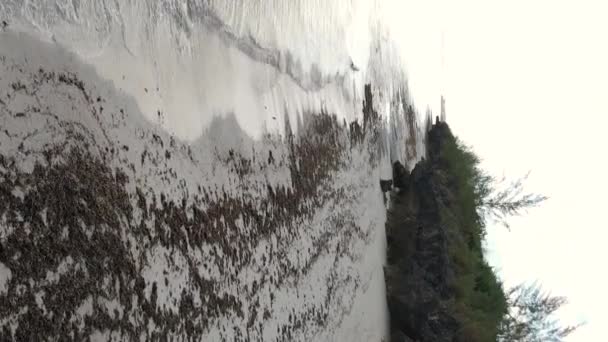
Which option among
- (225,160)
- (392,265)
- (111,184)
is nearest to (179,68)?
(225,160)

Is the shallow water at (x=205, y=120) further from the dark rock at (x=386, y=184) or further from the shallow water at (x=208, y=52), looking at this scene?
the dark rock at (x=386, y=184)

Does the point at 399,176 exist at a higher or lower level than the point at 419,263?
higher

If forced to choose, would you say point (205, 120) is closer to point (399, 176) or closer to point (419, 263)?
point (419, 263)

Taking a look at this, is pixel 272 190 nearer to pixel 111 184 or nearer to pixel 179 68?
pixel 179 68

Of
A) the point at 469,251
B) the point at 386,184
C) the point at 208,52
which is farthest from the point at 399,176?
the point at 208,52

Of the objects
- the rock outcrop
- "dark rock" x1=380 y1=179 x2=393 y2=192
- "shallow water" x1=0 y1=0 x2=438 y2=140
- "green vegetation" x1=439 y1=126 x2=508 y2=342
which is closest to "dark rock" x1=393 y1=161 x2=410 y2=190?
the rock outcrop

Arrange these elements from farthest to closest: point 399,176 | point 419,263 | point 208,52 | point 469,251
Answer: point 469,251 → point 399,176 → point 419,263 → point 208,52

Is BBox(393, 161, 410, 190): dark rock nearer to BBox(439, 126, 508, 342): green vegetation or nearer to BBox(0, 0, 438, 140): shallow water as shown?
BBox(439, 126, 508, 342): green vegetation

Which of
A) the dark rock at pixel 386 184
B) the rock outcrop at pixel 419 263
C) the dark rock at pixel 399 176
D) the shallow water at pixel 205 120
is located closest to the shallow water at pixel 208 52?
the shallow water at pixel 205 120

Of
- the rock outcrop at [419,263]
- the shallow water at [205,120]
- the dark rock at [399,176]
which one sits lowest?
the shallow water at [205,120]

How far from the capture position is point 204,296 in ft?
8.54

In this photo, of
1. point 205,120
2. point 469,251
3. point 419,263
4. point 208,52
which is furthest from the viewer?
point 469,251

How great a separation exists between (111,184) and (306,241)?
1.87m

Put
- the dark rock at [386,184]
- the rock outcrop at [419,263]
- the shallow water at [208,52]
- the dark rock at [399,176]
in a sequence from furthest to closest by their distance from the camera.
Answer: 1. the dark rock at [399,176]
2. the dark rock at [386,184]
3. the rock outcrop at [419,263]
4. the shallow water at [208,52]
